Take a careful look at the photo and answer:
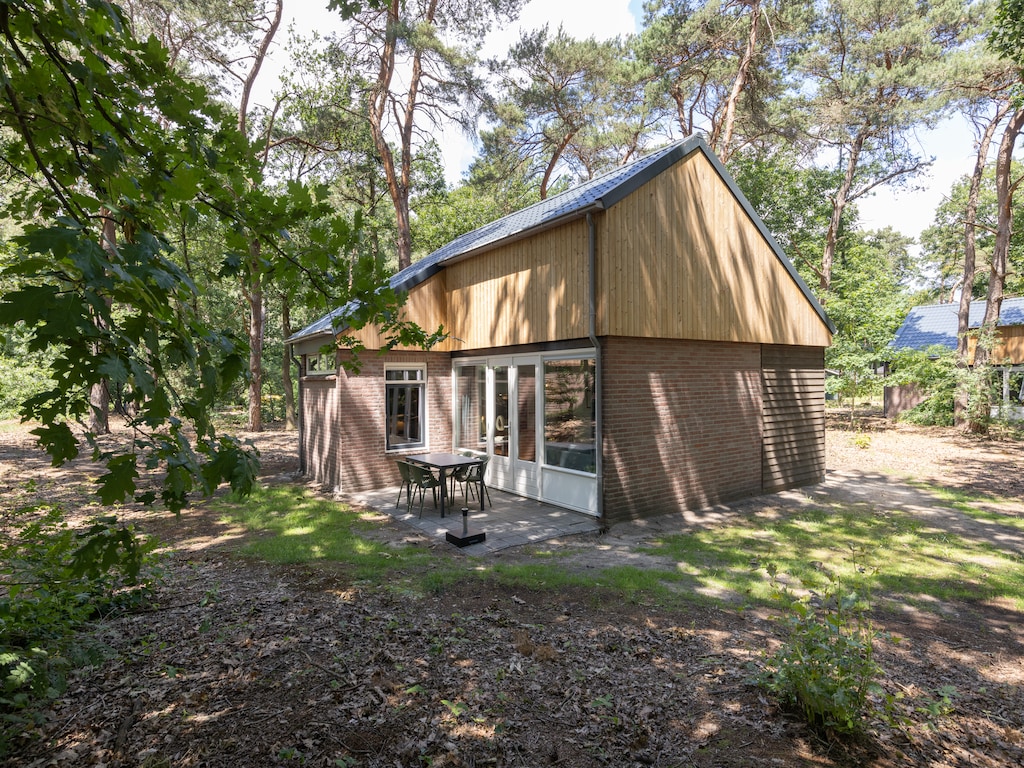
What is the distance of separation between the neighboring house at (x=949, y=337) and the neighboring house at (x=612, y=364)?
549 inches

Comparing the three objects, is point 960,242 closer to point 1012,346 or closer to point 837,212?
point 1012,346

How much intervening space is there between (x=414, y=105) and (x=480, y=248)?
11.0m

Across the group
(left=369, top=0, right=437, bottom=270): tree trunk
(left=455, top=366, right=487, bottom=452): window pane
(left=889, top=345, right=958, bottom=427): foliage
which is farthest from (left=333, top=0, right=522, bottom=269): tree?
(left=889, top=345, right=958, bottom=427): foliage

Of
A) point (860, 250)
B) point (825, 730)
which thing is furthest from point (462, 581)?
point (860, 250)

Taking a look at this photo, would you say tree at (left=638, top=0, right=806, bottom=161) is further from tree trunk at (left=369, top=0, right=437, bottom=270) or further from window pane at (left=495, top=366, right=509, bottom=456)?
window pane at (left=495, top=366, right=509, bottom=456)

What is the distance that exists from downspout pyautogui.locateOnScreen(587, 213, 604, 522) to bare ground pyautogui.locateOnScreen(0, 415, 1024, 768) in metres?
2.87

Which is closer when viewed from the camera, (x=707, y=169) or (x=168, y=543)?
(x=168, y=543)

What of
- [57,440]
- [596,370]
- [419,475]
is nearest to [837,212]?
[596,370]

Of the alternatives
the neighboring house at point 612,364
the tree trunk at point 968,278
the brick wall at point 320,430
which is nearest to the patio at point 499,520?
the neighboring house at point 612,364

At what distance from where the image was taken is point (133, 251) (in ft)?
6.18

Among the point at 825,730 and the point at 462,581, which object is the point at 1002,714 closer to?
the point at 825,730

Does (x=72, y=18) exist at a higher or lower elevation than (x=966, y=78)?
lower

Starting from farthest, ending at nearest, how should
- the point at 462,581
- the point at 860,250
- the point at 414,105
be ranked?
the point at 860,250 < the point at 414,105 < the point at 462,581

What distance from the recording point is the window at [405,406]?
35.8 feet
